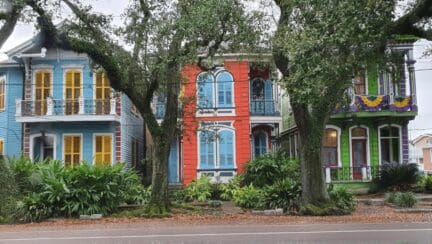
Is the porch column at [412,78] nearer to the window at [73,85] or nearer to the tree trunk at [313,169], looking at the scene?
the tree trunk at [313,169]

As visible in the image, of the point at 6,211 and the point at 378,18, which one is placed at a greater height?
the point at 378,18

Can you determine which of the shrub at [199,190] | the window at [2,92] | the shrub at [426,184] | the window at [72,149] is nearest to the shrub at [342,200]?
the shrub at [199,190]

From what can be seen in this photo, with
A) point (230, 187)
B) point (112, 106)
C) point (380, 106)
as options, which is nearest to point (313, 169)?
point (230, 187)

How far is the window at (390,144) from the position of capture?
3088cm

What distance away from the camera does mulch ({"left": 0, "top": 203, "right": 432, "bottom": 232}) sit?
60.2 feet

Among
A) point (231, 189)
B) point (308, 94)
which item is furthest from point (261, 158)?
point (308, 94)

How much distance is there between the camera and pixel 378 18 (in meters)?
9.90

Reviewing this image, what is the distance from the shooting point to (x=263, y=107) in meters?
30.6

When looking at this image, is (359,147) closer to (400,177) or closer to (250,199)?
(400,177)

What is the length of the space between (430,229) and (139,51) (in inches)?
436

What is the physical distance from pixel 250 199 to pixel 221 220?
15.6 ft

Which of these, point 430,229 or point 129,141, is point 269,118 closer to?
point 129,141

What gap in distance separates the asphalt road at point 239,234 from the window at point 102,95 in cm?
1183

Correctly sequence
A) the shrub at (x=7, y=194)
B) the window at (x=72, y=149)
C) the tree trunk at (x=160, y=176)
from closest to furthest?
the shrub at (x=7, y=194)
the tree trunk at (x=160, y=176)
the window at (x=72, y=149)
